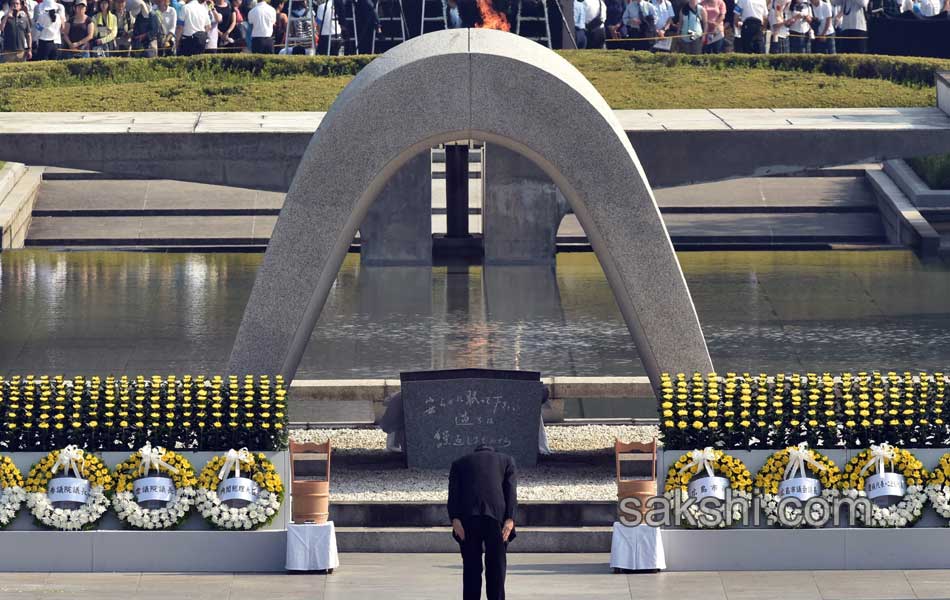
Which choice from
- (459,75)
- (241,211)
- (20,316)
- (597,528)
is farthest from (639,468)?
(241,211)

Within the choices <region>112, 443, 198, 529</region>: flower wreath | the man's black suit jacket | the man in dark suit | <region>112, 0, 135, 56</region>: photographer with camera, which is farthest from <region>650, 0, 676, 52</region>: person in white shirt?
the man in dark suit

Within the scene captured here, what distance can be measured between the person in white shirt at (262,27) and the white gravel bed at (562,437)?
19929mm

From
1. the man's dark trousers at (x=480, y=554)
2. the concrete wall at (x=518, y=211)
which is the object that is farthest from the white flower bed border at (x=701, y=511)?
the concrete wall at (x=518, y=211)

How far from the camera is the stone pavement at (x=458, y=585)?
1541 centimetres

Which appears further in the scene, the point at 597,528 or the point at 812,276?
the point at 812,276

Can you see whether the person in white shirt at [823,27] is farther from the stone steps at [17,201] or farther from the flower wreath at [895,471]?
the flower wreath at [895,471]

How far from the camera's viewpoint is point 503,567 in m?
14.4

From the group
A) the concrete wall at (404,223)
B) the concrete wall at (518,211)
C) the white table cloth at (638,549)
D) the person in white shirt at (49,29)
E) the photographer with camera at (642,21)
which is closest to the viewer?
the white table cloth at (638,549)

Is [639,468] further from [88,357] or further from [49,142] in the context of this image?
[49,142]

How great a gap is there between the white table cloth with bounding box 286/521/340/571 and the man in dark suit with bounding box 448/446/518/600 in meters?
1.81

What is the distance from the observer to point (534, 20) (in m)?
40.5

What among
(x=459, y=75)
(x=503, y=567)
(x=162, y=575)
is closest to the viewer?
(x=503, y=567)

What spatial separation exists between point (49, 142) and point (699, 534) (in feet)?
53.6

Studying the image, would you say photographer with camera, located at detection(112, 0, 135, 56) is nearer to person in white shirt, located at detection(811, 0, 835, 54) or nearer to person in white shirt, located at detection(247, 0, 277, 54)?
person in white shirt, located at detection(247, 0, 277, 54)
